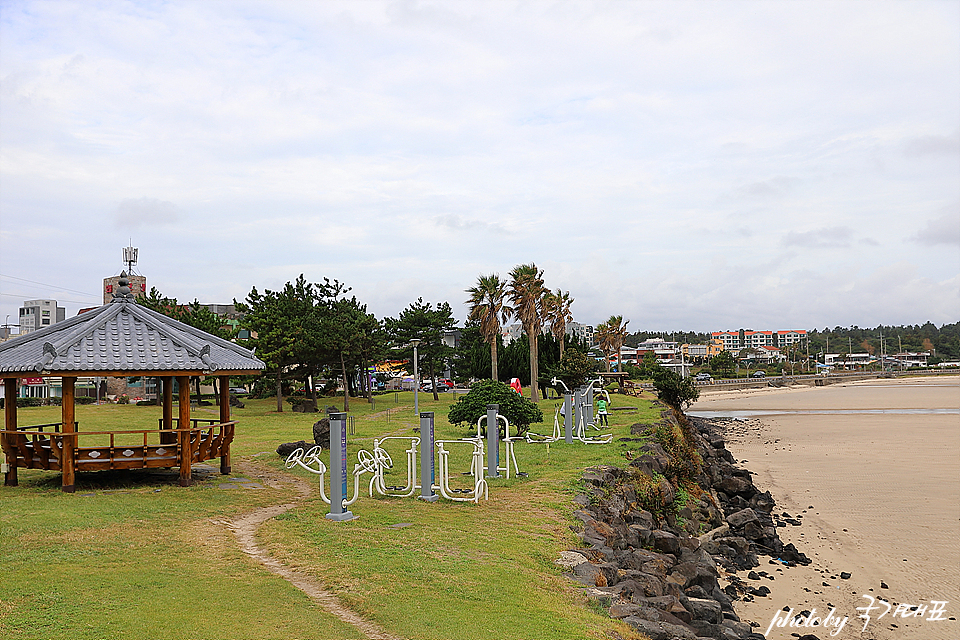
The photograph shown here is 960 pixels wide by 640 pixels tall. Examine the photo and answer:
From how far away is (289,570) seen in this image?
27.6 ft

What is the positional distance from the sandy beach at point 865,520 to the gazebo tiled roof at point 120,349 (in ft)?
37.6

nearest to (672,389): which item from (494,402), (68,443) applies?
(494,402)

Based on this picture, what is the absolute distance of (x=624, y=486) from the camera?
1580 centimetres

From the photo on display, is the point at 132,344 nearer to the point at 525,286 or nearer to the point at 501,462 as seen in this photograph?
the point at 501,462

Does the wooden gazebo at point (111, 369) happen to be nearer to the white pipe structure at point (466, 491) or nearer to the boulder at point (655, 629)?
the white pipe structure at point (466, 491)

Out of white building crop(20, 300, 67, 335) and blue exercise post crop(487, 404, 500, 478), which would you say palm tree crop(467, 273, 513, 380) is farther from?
white building crop(20, 300, 67, 335)

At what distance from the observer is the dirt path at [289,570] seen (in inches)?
260

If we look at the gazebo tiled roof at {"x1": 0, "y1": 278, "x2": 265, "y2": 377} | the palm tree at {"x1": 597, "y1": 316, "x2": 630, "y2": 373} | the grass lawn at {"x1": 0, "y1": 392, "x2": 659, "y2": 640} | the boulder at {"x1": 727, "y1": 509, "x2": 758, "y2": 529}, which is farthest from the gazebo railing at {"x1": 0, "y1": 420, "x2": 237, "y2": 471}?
the palm tree at {"x1": 597, "y1": 316, "x2": 630, "y2": 373}

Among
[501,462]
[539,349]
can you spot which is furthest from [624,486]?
[539,349]

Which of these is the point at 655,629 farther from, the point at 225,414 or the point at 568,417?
the point at 568,417

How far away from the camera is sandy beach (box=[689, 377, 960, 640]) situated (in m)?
12.5

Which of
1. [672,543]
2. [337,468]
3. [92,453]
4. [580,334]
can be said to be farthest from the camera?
[580,334]

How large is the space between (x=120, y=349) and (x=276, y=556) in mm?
7579

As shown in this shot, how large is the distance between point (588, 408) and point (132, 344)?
16.1m
